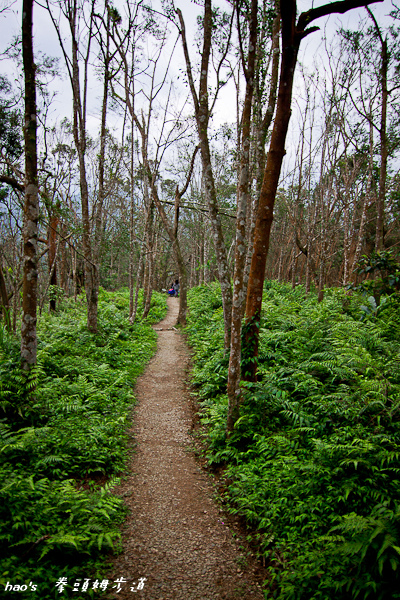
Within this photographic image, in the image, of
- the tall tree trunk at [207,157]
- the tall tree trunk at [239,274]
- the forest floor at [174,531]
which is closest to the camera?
the forest floor at [174,531]

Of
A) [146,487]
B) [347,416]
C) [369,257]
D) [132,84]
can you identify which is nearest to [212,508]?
[146,487]

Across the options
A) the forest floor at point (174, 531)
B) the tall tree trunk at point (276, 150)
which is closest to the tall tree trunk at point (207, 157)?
the tall tree trunk at point (276, 150)

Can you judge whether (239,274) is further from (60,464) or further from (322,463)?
(60,464)

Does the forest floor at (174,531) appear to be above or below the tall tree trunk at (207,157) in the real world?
below

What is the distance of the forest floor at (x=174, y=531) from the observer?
3051mm

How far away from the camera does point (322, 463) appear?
3799 mm

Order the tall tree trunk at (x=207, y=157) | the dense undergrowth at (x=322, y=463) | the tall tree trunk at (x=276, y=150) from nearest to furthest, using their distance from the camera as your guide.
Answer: the dense undergrowth at (x=322, y=463) < the tall tree trunk at (x=276, y=150) < the tall tree trunk at (x=207, y=157)

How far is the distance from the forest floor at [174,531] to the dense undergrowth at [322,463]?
317mm

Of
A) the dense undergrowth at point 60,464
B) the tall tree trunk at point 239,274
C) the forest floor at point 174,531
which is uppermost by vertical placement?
the tall tree trunk at point 239,274

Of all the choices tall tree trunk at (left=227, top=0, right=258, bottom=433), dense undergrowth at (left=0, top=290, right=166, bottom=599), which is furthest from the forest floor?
tall tree trunk at (left=227, top=0, right=258, bottom=433)

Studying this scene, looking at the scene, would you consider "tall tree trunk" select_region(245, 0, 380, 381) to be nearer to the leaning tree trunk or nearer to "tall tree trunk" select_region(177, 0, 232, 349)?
"tall tree trunk" select_region(177, 0, 232, 349)

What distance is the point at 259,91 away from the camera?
794cm

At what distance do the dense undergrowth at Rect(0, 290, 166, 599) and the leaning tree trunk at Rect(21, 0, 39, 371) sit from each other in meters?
0.54

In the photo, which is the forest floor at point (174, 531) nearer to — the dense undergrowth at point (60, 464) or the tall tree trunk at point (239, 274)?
the dense undergrowth at point (60, 464)
